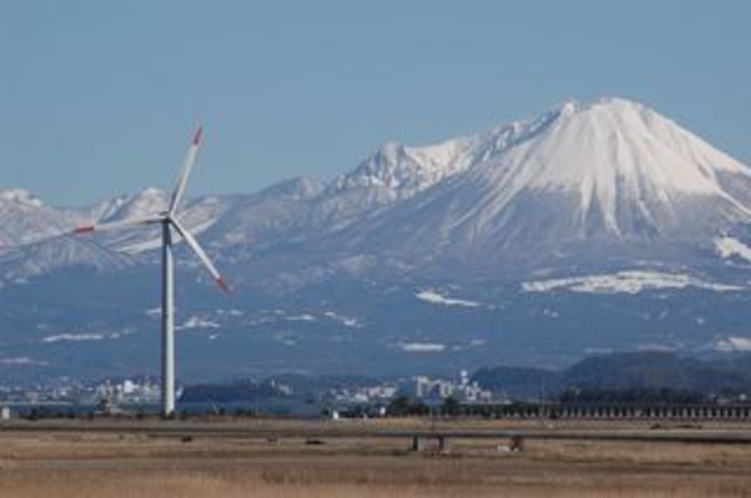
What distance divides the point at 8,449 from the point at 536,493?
41.2 metres

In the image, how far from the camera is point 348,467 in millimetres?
88812

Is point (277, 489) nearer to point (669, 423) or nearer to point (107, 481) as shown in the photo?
point (107, 481)

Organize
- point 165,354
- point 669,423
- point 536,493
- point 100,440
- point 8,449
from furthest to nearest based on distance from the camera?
1. point 165,354
2. point 669,423
3. point 100,440
4. point 8,449
5. point 536,493

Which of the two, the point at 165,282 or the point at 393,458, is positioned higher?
the point at 165,282

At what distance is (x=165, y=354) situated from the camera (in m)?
188

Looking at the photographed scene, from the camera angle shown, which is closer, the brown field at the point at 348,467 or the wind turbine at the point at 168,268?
the brown field at the point at 348,467

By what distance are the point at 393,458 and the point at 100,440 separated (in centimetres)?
2870

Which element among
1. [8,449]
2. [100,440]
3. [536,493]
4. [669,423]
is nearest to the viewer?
[536,493]

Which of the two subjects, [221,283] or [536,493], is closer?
[536,493]

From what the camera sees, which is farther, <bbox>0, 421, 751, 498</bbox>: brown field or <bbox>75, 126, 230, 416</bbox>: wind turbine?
<bbox>75, 126, 230, 416</bbox>: wind turbine

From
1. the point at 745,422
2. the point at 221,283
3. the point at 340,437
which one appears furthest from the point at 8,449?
the point at 745,422

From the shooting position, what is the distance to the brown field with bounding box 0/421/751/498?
2876 inches

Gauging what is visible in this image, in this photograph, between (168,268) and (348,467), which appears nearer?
(348,467)

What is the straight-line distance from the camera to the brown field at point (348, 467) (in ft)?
240
